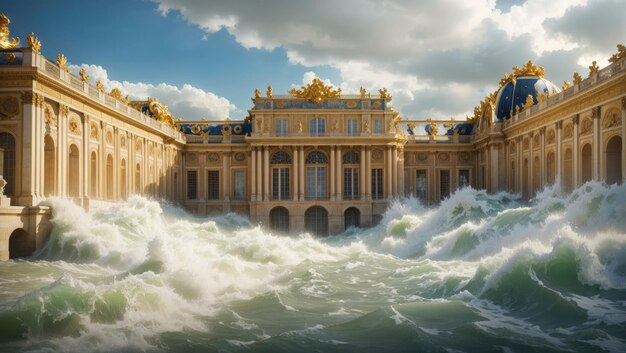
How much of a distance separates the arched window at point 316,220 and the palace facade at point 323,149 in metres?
0.10

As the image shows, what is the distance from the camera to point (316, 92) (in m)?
47.6

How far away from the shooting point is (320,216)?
48188 millimetres

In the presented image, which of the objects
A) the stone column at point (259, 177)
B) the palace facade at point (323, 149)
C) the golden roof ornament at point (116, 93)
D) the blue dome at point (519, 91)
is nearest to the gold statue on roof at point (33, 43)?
the palace facade at point (323, 149)

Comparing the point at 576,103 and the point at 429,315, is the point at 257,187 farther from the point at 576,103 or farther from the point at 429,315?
the point at 429,315

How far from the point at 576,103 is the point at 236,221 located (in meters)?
26.8

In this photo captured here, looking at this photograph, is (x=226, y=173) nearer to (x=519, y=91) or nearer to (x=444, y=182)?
(x=444, y=182)

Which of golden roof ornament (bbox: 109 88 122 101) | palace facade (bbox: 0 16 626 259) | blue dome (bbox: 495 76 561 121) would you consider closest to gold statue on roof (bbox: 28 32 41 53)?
palace facade (bbox: 0 16 626 259)

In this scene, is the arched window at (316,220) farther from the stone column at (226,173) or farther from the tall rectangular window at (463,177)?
the tall rectangular window at (463,177)

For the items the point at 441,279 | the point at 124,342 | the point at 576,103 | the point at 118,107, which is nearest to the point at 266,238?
the point at 118,107

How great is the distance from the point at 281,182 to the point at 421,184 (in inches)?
518

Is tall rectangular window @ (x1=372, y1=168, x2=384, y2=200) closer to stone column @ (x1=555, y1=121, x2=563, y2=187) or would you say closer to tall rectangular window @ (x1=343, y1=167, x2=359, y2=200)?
tall rectangular window @ (x1=343, y1=167, x2=359, y2=200)

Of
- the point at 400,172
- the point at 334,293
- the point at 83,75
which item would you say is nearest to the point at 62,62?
the point at 83,75

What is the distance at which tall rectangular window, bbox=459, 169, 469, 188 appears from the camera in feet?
170

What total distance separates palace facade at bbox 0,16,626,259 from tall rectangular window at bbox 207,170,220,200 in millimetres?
93
